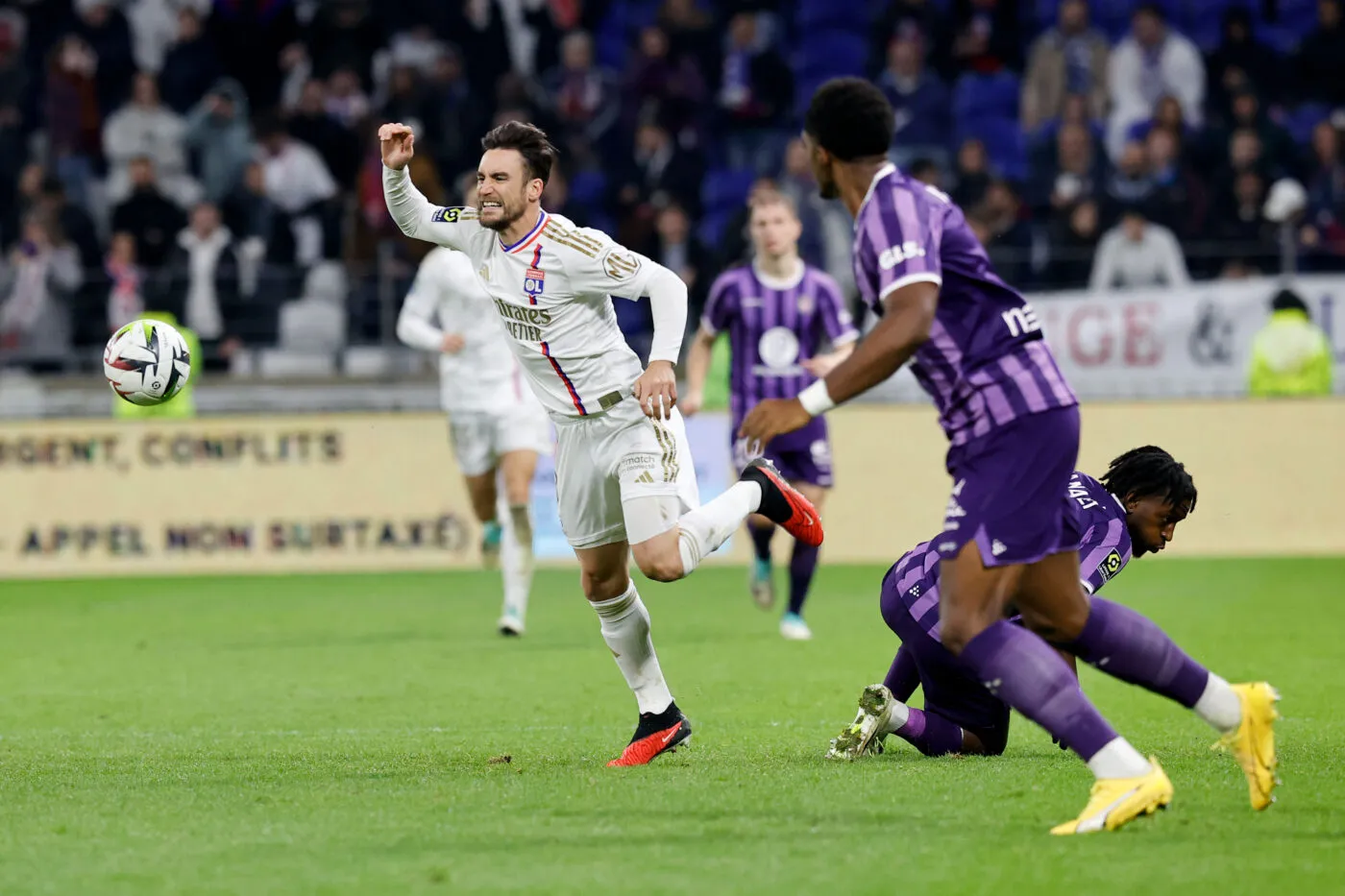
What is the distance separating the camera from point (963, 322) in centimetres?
541

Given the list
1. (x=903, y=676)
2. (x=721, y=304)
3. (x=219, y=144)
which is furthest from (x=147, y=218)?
(x=903, y=676)

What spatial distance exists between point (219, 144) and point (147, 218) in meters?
1.90

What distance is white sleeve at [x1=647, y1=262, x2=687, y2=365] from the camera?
22.2 ft

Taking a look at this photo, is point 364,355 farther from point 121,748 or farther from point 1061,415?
point 1061,415

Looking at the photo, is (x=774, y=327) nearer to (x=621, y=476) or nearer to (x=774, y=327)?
(x=774, y=327)

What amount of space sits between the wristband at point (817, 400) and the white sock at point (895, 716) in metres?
1.74

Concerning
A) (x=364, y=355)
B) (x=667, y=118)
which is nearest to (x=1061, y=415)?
(x=364, y=355)

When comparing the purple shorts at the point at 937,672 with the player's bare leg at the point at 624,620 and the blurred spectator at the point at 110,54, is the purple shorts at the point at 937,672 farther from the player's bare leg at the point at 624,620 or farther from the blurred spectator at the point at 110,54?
the blurred spectator at the point at 110,54

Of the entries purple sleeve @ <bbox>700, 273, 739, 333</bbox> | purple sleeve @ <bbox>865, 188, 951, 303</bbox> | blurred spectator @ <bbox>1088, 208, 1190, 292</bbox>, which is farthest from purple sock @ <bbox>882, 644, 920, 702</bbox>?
blurred spectator @ <bbox>1088, 208, 1190, 292</bbox>

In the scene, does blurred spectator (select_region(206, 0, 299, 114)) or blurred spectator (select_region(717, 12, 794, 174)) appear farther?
blurred spectator (select_region(206, 0, 299, 114))

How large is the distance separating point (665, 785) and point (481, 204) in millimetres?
2166

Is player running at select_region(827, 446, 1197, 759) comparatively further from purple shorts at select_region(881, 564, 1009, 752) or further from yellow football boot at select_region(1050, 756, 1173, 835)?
yellow football boot at select_region(1050, 756, 1173, 835)

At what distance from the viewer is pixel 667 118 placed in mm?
20203

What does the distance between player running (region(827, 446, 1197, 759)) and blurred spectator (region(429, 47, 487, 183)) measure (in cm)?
1329
